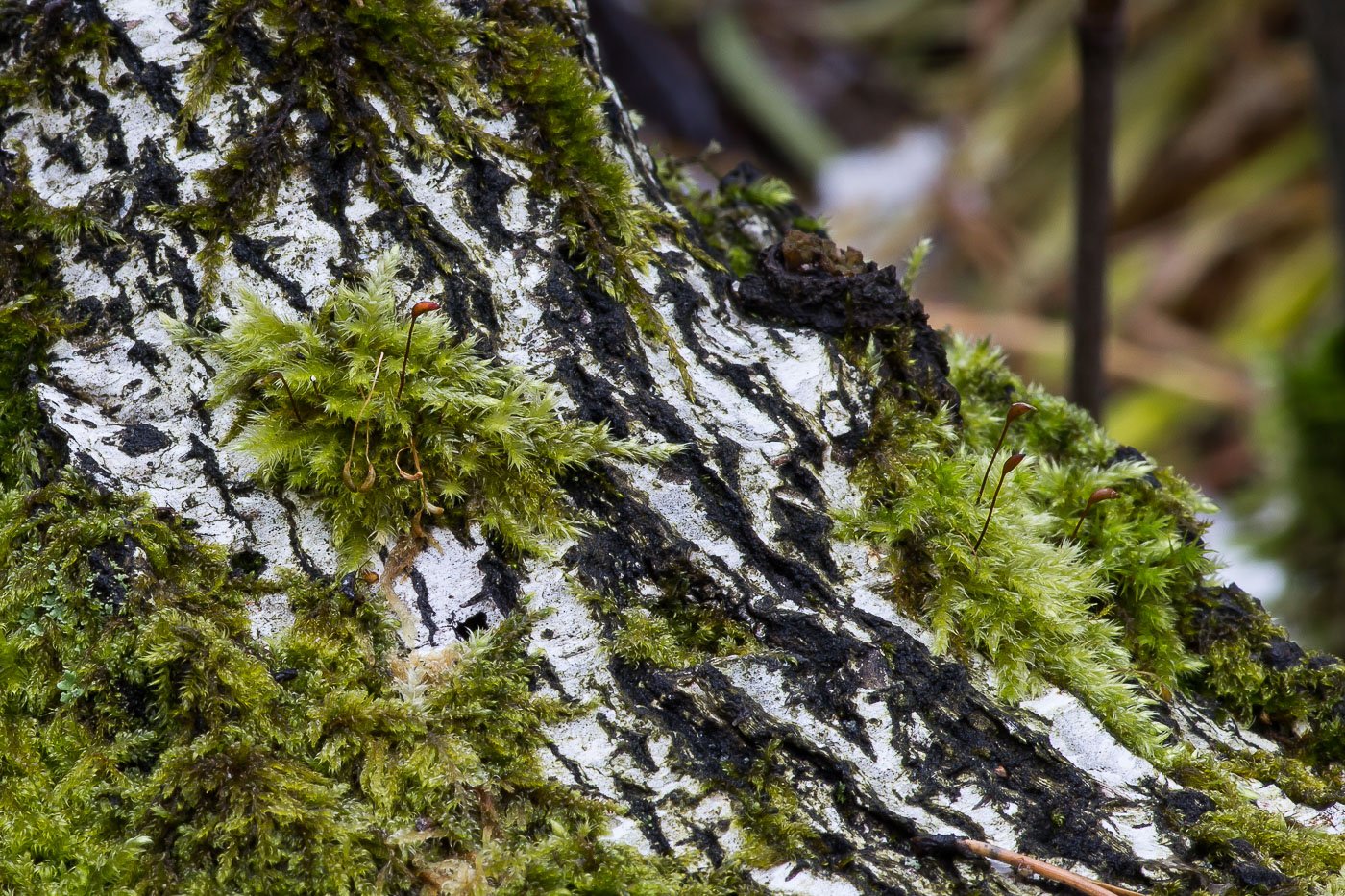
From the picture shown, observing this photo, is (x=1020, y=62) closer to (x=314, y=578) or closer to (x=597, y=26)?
(x=597, y=26)

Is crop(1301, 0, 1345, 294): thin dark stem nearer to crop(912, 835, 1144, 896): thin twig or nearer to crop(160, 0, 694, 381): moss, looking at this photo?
crop(160, 0, 694, 381): moss

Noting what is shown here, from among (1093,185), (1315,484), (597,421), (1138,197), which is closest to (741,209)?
(597,421)

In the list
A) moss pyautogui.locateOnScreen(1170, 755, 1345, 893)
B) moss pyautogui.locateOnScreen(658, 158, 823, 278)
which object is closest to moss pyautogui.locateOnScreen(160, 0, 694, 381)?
moss pyautogui.locateOnScreen(658, 158, 823, 278)

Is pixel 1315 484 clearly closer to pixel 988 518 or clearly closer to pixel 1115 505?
pixel 1115 505

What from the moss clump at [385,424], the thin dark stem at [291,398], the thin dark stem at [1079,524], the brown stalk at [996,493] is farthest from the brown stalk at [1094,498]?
the thin dark stem at [291,398]

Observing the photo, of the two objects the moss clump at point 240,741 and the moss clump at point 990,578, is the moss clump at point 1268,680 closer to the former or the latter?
the moss clump at point 990,578

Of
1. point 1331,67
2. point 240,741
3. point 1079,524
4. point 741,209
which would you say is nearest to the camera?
point 240,741
